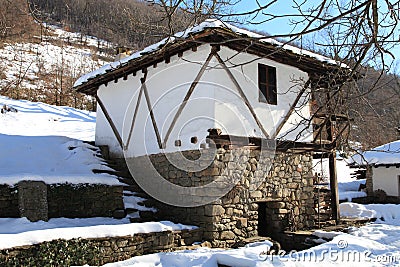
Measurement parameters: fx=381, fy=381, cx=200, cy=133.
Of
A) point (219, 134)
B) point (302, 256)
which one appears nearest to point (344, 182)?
point (219, 134)

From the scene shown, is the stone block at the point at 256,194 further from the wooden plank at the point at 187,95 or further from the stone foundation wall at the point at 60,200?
the stone foundation wall at the point at 60,200

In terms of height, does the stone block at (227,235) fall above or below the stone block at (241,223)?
below

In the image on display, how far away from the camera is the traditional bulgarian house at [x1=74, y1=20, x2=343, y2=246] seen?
269 inches

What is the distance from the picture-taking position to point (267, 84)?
7.70 meters

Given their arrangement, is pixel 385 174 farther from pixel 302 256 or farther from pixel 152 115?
pixel 302 256

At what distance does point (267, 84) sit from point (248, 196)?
228cm

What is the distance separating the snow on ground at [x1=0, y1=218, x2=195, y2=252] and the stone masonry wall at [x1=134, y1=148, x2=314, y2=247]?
0.53m

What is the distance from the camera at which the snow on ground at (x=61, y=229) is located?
5012mm

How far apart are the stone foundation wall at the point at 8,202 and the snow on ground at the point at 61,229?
0.26 m

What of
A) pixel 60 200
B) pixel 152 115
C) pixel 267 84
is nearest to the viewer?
pixel 60 200

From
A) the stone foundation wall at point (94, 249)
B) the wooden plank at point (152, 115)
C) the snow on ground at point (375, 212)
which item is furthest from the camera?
the snow on ground at point (375, 212)

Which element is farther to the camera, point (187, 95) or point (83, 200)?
point (83, 200)

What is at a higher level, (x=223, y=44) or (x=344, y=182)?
(x=223, y=44)

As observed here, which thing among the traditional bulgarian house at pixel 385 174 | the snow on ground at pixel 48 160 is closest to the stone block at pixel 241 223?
the snow on ground at pixel 48 160
